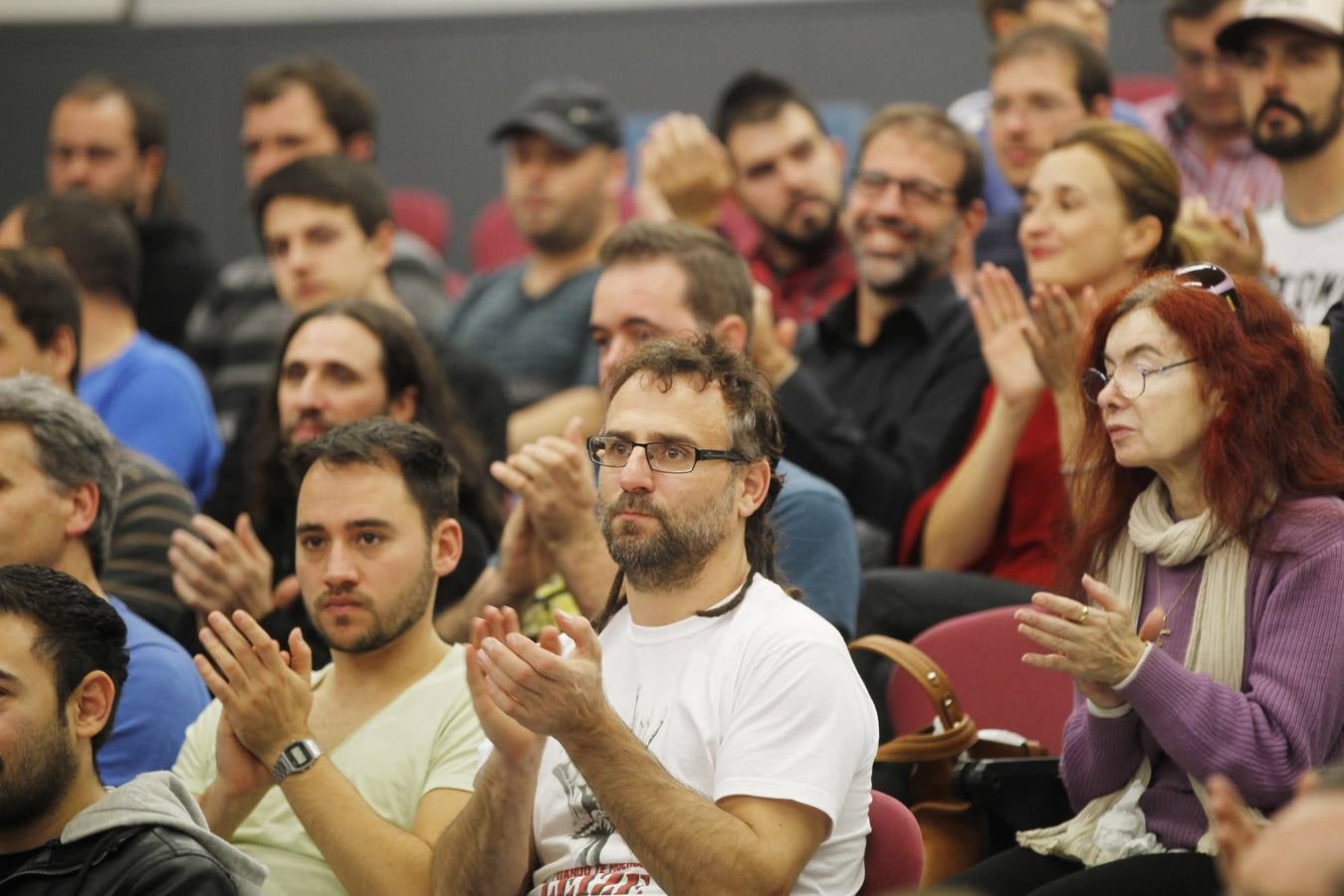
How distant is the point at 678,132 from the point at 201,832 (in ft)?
9.15

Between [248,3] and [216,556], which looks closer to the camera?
[216,556]

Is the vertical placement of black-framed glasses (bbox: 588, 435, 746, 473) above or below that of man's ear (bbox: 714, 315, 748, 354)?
below

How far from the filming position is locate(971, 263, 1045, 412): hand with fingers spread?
3551 mm

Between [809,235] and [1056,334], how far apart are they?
1.57m

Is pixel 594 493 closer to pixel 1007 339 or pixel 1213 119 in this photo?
pixel 1007 339

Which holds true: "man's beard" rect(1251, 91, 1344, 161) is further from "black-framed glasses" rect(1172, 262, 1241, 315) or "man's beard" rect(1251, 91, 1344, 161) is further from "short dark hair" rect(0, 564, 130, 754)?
→ "short dark hair" rect(0, 564, 130, 754)

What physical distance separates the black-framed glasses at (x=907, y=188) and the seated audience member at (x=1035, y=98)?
31cm

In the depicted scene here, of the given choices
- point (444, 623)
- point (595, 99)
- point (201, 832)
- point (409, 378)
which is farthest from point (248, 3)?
point (201, 832)

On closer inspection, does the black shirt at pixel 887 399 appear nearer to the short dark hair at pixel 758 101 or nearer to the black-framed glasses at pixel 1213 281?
the short dark hair at pixel 758 101

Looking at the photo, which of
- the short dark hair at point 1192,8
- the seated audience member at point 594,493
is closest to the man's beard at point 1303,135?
the short dark hair at point 1192,8

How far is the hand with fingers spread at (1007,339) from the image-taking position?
3551 mm

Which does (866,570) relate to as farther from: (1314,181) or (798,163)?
(798,163)

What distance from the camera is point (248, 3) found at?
8.12m

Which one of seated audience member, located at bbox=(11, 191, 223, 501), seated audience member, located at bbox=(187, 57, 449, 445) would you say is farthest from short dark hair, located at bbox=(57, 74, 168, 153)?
seated audience member, located at bbox=(11, 191, 223, 501)
